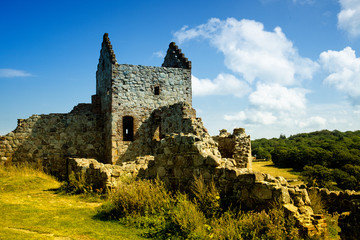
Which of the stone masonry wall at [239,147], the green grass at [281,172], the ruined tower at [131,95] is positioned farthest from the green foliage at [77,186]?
the green grass at [281,172]

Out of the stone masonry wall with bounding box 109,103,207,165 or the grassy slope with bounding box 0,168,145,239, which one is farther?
the stone masonry wall with bounding box 109,103,207,165

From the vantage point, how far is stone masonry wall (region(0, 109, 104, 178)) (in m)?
15.4

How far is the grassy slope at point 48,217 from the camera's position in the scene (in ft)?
19.2

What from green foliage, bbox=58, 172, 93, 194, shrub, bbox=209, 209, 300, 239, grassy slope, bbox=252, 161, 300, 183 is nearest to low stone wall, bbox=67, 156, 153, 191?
green foliage, bbox=58, 172, 93, 194

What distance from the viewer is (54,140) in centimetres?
1605

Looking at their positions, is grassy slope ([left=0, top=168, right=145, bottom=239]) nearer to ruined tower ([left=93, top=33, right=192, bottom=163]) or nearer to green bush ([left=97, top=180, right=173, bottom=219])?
green bush ([left=97, top=180, right=173, bottom=219])

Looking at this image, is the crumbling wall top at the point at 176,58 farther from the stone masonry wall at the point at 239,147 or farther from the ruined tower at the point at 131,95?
the stone masonry wall at the point at 239,147

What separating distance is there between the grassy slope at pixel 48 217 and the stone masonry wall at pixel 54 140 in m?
3.85

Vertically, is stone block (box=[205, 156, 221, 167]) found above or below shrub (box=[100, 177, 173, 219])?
above

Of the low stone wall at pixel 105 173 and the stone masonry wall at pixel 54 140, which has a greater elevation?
the stone masonry wall at pixel 54 140

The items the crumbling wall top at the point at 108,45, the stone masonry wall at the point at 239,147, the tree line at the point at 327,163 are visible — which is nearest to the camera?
the stone masonry wall at the point at 239,147

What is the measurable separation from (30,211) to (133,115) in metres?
8.92

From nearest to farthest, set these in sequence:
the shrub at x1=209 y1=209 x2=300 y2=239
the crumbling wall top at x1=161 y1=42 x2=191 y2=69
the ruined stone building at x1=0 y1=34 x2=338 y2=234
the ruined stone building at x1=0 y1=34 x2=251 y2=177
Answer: the shrub at x1=209 y1=209 x2=300 y2=239, the ruined stone building at x1=0 y1=34 x2=338 y2=234, the ruined stone building at x1=0 y1=34 x2=251 y2=177, the crumbling wall top at x1=161 y1=42 x2=191 y2=69

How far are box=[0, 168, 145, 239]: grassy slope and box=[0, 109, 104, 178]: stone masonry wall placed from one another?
385 cm
